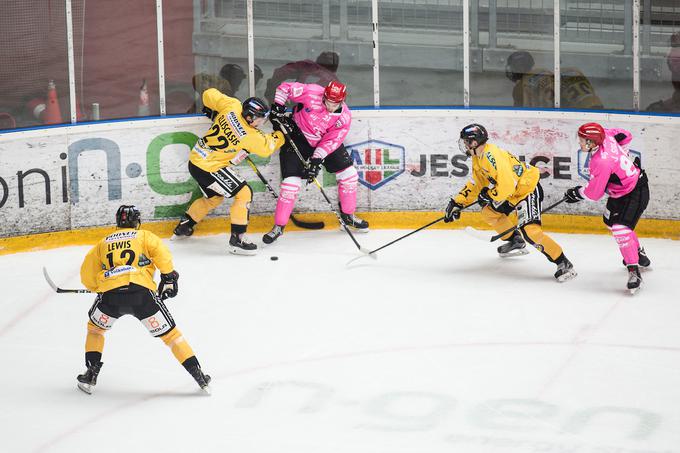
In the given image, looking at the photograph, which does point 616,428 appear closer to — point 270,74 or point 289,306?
point 289,306

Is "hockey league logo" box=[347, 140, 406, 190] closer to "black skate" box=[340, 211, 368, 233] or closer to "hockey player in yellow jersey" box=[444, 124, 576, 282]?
"black skate" box=[340, 211, 368, 233]

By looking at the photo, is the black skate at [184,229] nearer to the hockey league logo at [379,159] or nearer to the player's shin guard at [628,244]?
the hockey league logo at [379,159]

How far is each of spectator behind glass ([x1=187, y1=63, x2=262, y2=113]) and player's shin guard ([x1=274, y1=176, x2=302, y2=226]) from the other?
0.78 meters

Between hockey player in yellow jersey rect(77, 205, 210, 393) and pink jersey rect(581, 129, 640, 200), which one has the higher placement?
pink jersey rect(581, 129, 640, 200)

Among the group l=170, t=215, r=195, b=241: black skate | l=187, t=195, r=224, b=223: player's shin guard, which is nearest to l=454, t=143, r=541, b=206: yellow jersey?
l=187, t=195, r=224, b=223: player's shin guard

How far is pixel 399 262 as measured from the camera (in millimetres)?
7805

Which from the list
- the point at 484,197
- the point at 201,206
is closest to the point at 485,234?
the point at 484,197

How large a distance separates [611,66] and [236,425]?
4183 millimetres

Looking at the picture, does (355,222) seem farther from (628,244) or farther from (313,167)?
(628,244)

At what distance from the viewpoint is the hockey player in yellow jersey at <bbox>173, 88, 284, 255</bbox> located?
791 centimetres

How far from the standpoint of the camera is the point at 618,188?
708 centimetres

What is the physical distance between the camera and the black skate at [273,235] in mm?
8070

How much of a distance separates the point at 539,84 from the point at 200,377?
150 inches

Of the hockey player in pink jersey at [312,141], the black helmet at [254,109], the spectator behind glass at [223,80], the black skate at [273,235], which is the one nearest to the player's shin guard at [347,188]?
the hockey player in pink jersey at [312,141]
